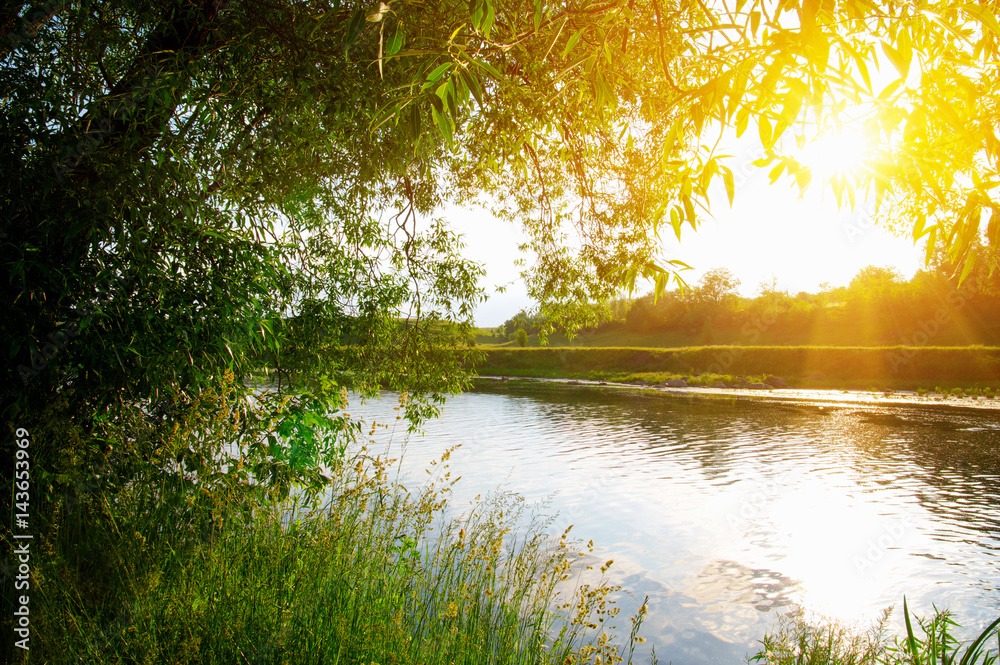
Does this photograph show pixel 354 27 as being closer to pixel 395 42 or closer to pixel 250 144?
pixel 395 42

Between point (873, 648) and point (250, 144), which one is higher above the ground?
point (250, 144)

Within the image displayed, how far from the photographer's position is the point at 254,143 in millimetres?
5785

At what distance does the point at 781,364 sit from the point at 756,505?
30008 millimetres

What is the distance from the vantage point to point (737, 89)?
191 centimetres

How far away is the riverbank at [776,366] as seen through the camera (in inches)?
1129

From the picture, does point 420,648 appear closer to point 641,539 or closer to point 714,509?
point 641,539

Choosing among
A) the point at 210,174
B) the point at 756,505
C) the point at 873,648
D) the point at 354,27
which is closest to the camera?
the point at 354,27

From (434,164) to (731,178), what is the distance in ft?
24.4

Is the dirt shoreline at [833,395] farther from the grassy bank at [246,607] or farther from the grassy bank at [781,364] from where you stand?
the grassy bank at [246,607]

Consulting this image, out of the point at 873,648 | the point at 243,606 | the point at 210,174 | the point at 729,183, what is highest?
the point at 210,174

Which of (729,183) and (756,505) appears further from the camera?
(756,505)

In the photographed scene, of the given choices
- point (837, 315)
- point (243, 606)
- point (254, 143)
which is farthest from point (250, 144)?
point (837, 315)

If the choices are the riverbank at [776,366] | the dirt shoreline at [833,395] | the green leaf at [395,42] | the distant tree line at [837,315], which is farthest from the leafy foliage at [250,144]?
the riverbank at [776,366]

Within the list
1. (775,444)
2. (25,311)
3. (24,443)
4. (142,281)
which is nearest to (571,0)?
(142,281)
